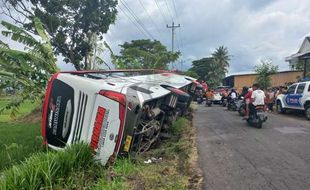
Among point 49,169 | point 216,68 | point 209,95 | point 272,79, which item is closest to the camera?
point 49,169

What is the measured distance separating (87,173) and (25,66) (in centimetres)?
690

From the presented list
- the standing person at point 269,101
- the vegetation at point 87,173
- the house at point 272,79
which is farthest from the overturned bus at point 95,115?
the house at point 272,79

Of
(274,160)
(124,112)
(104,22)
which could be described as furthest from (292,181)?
(104,22)

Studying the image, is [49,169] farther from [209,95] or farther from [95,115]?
[209,95]

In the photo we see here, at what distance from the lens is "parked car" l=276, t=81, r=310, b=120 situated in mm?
17328

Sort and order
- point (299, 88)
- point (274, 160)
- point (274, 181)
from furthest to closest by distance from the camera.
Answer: point (299, 88), point (274, 160), point (274, 181)

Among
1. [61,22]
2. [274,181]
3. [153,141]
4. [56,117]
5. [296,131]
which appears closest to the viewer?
[274,181]

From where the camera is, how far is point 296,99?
18.4 m

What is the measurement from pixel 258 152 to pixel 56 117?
459 centimetres

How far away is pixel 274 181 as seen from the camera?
6.02m

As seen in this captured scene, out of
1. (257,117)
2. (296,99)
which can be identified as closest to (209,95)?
(296,99)

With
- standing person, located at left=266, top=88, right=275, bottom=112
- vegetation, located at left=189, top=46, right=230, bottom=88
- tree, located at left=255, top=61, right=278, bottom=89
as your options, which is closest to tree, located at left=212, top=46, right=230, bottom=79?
vegetation, located at left=189, top=46, right=230, bottom=88

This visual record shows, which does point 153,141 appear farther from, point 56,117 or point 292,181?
point 292,181

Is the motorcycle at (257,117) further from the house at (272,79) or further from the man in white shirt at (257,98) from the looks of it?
the house at (272,79)
